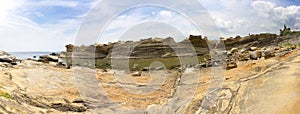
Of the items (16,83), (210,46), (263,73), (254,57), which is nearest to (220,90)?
(263,73)

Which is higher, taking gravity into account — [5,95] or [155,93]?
[5,95]

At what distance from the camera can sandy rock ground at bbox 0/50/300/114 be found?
871 centimetres

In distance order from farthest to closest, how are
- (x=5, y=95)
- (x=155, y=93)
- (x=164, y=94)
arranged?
(x=155, y=93), (x=164, y=94), (x=5, y=95)

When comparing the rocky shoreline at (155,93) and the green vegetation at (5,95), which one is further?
the green vegetation at (5,95)

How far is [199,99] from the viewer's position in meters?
10.6

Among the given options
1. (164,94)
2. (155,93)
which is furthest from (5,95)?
(155,93)

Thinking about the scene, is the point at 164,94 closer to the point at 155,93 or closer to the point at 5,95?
the point at 155,93

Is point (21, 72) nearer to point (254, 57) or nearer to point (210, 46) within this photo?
point (254, 57)

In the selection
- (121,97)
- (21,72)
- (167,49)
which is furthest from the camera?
(167,49)

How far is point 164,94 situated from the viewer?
689 inches

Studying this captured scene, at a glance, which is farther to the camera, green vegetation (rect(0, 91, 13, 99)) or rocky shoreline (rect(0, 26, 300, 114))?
green vegetation (rect(0, 91, 13, 99))

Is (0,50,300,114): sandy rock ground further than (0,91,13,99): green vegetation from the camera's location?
No

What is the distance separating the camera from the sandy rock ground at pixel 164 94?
871 centimetres

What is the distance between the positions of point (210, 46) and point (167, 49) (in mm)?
7361
